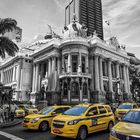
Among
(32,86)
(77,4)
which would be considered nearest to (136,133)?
(32,86)

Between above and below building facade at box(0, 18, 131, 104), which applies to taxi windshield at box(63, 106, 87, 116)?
below

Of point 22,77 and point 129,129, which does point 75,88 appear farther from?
point 129,129

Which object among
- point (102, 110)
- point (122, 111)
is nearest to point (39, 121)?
point (102, 110)

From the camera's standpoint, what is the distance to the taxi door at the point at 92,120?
29.9 feet

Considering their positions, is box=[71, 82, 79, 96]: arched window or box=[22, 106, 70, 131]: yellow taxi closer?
Result: box=[22, 106, 70, 131]: yellow taxi

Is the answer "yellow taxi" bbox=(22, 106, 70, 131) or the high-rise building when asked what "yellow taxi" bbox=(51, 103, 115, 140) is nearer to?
"yellow taxi" bbox=(22, 106, 70, 131)

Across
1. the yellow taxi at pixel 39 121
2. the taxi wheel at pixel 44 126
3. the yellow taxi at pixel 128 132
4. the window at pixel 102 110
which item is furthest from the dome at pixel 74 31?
the yellow taxi at pixel 128 132

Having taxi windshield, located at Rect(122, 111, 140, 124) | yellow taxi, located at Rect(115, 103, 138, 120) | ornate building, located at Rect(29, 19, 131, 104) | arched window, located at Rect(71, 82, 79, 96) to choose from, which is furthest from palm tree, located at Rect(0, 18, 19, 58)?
arched window, located at Rect(71, 82, 79, 96)

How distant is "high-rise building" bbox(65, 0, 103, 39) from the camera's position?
121431 mm

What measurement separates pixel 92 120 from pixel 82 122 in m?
0.91

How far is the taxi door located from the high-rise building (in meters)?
114

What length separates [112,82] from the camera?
5031cm

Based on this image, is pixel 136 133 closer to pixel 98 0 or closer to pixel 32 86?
pixel 32 86

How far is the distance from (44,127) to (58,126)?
3222 mm
